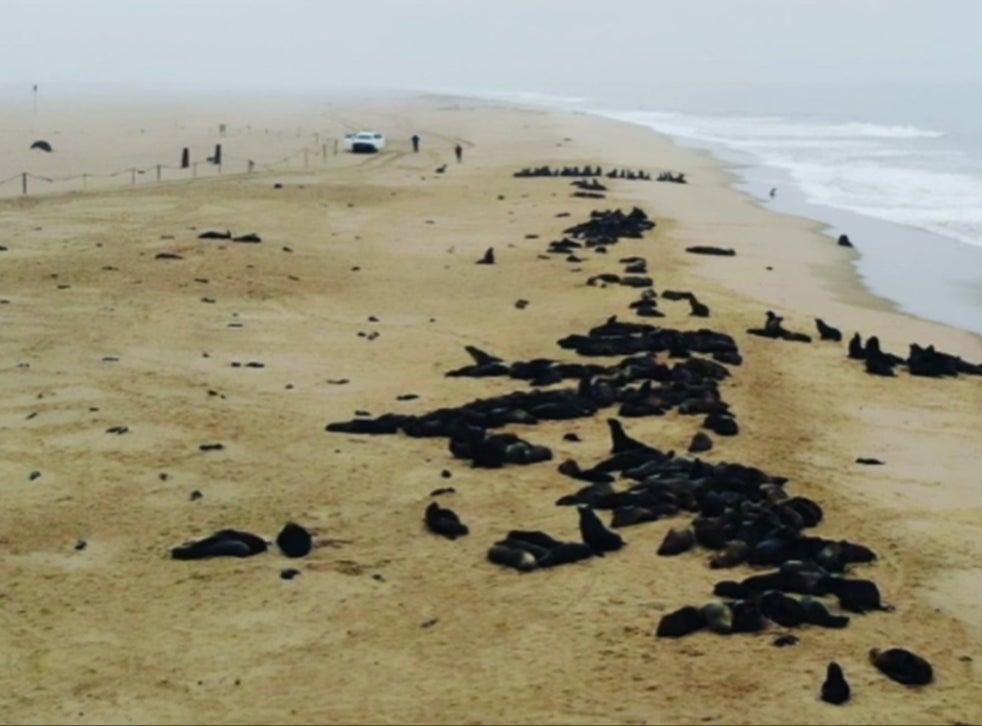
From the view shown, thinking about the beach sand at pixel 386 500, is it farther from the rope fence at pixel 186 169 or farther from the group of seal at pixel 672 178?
the group of seal at pixel 672 178

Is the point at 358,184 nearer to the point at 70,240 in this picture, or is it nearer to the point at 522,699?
the point at 70,240

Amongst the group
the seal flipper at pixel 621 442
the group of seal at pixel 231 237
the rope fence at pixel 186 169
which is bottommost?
the rope fence at pixel 186 169

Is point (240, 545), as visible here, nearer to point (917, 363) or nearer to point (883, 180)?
point (917, 363)

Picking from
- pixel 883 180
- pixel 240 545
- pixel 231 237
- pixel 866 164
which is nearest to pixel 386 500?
pixel 240 545

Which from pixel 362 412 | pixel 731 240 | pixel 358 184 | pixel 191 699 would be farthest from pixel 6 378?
pixel 358 184

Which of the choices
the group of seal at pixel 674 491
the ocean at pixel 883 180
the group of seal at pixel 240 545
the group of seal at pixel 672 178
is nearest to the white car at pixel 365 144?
the ocean at pixel 883 180

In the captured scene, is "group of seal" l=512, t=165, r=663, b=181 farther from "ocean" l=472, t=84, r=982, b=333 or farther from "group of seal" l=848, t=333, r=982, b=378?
"group of seal" l=848, t=333, r=982, b=378

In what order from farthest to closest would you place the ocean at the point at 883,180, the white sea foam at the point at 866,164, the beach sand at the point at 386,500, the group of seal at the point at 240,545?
1. the white sea foam at the point at 866,164
2. the ocean at the point at 883,180
3. the group of seal at the point at 240,545
4. the beach sand at the point at 386,500
